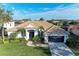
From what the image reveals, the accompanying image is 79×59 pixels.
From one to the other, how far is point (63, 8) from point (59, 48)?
1.92ft

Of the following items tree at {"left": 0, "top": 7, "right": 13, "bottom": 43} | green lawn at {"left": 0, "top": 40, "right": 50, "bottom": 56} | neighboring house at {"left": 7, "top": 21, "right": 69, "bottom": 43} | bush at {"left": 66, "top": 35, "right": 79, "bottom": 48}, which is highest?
tree at {"left": 0, "top": 7, "right": 13, "bottom": 43}

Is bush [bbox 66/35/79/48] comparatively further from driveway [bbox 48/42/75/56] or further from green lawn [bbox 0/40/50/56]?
green lawn [bbox 0/40/50/56]

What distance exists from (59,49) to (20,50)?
1.85ft

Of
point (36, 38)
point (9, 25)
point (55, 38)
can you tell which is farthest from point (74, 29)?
point (9, 25)

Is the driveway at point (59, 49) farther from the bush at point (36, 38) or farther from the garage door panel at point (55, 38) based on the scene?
the bush at point (36, 38)

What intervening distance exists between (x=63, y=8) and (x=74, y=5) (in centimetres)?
16

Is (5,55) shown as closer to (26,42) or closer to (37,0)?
(26,42)

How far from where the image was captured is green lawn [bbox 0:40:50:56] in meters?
6.35

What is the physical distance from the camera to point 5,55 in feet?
20.8

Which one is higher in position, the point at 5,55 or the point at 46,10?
the point at 46,10

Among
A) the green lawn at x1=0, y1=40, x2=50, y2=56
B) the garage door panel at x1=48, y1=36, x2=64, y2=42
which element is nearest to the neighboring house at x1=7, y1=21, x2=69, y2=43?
the garage door panel at x1=48, y1=36, x2=64, y2=42

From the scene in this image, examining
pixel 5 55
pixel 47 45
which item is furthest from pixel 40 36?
pixel 5 55

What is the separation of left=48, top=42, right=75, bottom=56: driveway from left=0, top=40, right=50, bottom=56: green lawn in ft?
0.27

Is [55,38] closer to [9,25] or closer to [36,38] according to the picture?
[36,38]
